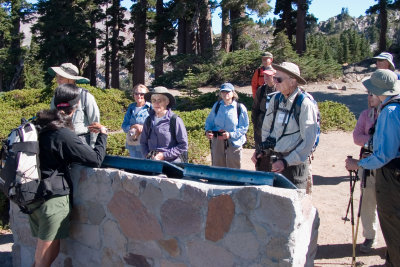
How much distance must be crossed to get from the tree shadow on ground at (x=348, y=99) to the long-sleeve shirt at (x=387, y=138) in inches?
497

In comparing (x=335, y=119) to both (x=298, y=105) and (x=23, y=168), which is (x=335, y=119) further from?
(x=23, y=168)

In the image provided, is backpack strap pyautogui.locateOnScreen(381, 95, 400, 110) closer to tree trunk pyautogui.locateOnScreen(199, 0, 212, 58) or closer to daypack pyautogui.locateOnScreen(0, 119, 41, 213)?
daypack pyautogui.locateOnScreen(0, 119, 41, 213)

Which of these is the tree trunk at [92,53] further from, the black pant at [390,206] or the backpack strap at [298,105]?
the black pant at [390,206]

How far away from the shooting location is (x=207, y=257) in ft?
8.82

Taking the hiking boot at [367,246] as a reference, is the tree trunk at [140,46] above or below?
above

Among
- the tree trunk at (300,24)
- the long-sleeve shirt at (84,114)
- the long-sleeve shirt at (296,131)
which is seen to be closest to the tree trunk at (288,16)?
the tree trunk at (300,24)

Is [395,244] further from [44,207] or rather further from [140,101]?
[140,101]

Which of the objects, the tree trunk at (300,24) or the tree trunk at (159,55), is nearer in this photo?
the tree trunk at (300,24)

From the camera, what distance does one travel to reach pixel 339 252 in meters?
4.05

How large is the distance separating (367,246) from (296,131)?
1.48 meters

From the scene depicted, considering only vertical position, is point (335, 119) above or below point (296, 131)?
above

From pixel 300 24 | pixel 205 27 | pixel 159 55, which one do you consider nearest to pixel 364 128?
pixel 205 27

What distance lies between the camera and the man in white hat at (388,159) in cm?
276

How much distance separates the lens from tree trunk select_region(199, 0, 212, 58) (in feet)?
68.7
